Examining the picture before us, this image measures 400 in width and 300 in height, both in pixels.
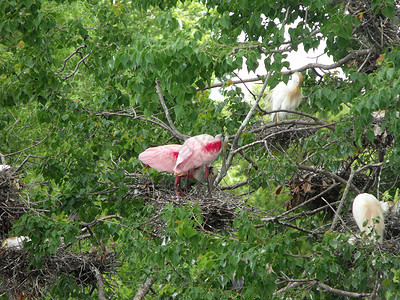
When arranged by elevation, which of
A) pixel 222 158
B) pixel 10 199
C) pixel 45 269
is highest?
pixel 222 158

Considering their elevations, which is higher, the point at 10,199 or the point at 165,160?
the point at 165,160

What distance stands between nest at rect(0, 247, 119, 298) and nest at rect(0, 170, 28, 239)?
274 mm

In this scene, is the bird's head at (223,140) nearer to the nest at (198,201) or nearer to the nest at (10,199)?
the nest at (198,201)

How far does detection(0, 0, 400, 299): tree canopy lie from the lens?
4.39m

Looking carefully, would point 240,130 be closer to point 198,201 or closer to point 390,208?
point 198,201

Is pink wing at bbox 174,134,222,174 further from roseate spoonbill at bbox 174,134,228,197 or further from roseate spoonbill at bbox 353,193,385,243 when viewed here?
roseate spoonbill at bbox 353,193,385,243

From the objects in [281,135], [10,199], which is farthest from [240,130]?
[10,199]

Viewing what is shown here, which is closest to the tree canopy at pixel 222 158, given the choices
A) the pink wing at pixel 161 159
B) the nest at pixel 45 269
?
the nest at pixel 45 269

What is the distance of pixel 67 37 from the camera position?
6.83m

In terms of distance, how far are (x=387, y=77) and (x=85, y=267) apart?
3513 millimetres

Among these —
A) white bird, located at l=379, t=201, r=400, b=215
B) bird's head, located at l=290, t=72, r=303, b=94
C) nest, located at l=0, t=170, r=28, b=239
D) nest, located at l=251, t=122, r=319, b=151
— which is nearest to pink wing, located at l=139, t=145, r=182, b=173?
nest, located at l=251, t=122, r=319, b=151

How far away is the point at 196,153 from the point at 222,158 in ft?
1.55

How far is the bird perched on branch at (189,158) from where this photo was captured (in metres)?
5.32

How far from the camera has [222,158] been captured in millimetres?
5730
